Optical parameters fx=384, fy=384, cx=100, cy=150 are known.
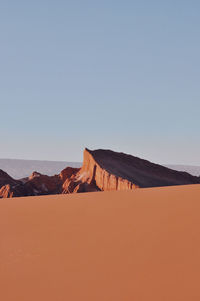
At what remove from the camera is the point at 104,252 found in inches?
135

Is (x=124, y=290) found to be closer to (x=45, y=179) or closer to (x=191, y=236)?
(x=191, y=236)

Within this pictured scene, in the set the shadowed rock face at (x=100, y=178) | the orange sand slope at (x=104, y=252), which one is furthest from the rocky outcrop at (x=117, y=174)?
the orange sand slope at (x=104, y=252)

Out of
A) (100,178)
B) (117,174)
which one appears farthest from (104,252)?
(117,174)

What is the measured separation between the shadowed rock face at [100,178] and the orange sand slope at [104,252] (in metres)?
11.1

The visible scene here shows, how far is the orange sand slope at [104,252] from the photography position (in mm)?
2670

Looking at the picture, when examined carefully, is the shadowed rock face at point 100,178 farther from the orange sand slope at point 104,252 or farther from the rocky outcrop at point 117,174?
the orange sand slope at point 104,252

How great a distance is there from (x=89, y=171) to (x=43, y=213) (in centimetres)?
1336

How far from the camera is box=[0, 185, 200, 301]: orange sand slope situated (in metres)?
2.67

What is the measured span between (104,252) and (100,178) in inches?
568

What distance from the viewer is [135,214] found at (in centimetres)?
484

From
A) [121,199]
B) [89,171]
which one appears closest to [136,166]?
[89,171]

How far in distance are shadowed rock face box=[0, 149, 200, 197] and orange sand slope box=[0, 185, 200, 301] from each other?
1110 cm

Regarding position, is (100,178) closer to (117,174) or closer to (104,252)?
(117,174)

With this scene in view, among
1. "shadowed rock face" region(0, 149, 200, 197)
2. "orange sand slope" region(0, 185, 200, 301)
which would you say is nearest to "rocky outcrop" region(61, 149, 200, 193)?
"shadowed rock face" region(0, 149, 200, 197)
